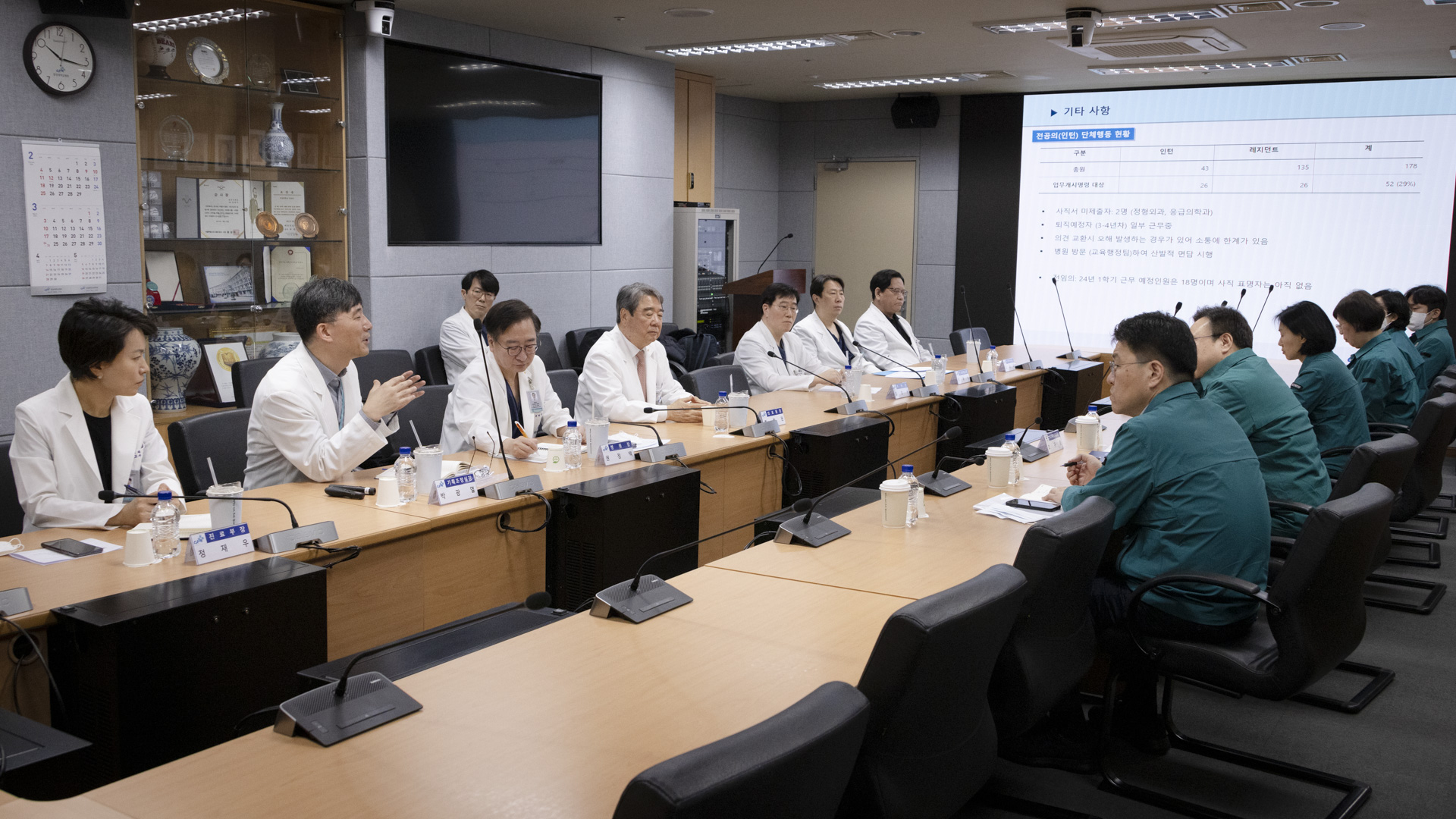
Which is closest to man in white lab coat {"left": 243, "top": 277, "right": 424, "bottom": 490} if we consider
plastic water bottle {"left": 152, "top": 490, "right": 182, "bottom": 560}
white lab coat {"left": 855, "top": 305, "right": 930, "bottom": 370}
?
plastic water bottle {"left": 152, "top": 490, "right": 182, "bottom": 560}

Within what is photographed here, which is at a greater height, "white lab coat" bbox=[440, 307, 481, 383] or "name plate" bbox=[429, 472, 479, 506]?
"white lab coat" bbox=[440, 307, 481, 383]

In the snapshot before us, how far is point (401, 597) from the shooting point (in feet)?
9.19

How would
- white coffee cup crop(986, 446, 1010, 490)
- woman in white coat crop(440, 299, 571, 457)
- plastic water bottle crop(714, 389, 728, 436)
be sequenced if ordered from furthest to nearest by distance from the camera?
plastic water bottle crop(714, 389, 728, 436) → woman in white coat crop(440, 299, 571, 457) → white coffee cup crop(986, 446, 1010, 490)

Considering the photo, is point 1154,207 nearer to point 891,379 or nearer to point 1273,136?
point 1273,136

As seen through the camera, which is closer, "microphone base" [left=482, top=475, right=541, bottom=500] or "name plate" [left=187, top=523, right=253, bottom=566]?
"name plate" [left=187, top=523, right=253, bottom=566]

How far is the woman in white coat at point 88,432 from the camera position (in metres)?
2.71

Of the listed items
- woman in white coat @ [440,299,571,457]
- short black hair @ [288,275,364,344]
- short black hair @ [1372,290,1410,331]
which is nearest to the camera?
short black hair @ [288,275,364,344]

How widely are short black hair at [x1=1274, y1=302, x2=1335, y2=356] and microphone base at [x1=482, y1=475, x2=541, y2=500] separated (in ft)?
9.96

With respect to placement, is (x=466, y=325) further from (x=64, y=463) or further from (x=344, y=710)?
(x=344, y=710)

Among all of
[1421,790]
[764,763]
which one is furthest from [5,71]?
[1421,790]

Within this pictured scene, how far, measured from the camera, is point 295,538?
2.55 m

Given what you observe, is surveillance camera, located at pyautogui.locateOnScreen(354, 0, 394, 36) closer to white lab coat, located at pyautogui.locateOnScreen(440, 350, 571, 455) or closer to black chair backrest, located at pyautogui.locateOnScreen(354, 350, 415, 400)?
black chair backrest, located at pyautogui.locateOnScreen(354, 350, 415, 400)

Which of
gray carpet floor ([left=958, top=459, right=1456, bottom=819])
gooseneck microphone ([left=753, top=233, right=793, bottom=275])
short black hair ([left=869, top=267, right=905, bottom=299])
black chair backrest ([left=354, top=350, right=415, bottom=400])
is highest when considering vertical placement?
gooseneck microphone ([left=753, top=233, right=793, bottom=275])

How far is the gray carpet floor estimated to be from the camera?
268 cm
